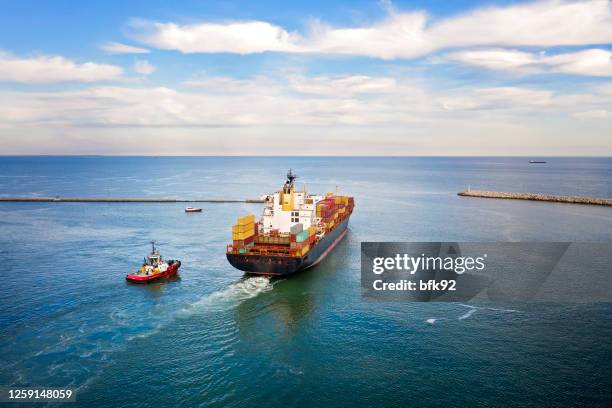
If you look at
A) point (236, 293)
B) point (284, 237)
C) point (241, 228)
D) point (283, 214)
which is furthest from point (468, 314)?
point (283, 214)

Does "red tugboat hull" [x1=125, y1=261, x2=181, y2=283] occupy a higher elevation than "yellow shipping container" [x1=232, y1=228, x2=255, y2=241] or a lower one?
lower

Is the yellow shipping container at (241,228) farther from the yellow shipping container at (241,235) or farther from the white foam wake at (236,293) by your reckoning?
the white foam wake at (236,293)

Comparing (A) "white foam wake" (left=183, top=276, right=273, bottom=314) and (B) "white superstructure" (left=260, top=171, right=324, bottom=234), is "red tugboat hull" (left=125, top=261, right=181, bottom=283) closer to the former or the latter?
(A) "white foam wake" (left=183, top=276, right=273, bottom=314)

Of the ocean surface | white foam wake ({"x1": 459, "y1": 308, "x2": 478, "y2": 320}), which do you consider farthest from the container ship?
white foam wake ({"x1": 459, "y1": 308, "x2": 478, "y2": 320})

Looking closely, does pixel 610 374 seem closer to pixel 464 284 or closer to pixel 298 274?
pixel 464 284

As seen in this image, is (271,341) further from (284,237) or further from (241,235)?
(284,237)

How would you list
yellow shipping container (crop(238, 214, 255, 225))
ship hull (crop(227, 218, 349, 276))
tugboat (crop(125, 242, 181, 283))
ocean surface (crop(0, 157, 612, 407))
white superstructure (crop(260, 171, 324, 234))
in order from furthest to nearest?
white superstructure (crop(260, 171, 324, 234)) < yellow shipping container (crop(238, 214, 255, 225)) < ship hull (crop(227, 218, 349, 276)) < tugboat (crop(125, 242, 181, 283)) < ocean surface (crop(0, 157, 612, 407))
